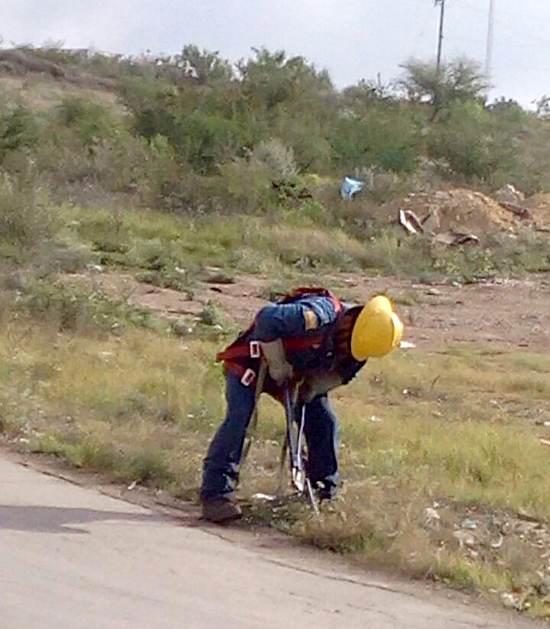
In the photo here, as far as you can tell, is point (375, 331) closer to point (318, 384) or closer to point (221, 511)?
point (318, 384)

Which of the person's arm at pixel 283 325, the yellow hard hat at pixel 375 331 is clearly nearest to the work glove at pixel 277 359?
the person's arm at pixel 283 325

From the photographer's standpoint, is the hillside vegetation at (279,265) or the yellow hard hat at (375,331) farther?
the hillside vegetation at (279,265)

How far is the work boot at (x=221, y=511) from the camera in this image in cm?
765

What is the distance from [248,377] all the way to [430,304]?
57.4 ft

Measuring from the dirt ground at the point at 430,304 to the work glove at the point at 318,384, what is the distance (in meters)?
11.3

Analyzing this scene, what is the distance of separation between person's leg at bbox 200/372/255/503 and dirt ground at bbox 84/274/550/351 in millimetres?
11347

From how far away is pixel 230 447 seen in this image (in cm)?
780

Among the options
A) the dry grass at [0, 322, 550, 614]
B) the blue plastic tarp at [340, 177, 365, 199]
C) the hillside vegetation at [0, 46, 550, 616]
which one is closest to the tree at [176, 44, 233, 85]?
the hillside vegetation at [0, 46, 550, 616]

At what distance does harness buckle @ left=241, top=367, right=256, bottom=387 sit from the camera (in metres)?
7.83

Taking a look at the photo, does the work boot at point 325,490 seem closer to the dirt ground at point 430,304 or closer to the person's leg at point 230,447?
the person's leg at point 230,447

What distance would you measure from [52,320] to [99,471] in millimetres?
6761

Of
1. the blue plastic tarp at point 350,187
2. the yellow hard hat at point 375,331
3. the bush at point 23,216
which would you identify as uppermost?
the blue plastic tarp at point 350,187

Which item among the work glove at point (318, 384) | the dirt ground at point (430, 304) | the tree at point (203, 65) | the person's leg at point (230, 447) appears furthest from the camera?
the tree at point (203, 65)

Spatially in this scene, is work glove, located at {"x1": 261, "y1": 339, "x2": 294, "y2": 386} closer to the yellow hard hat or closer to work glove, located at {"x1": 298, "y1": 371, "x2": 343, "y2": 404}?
work glove, located at {"x1": 298, "y1": 371, "x2": 343, "y2": 404}
